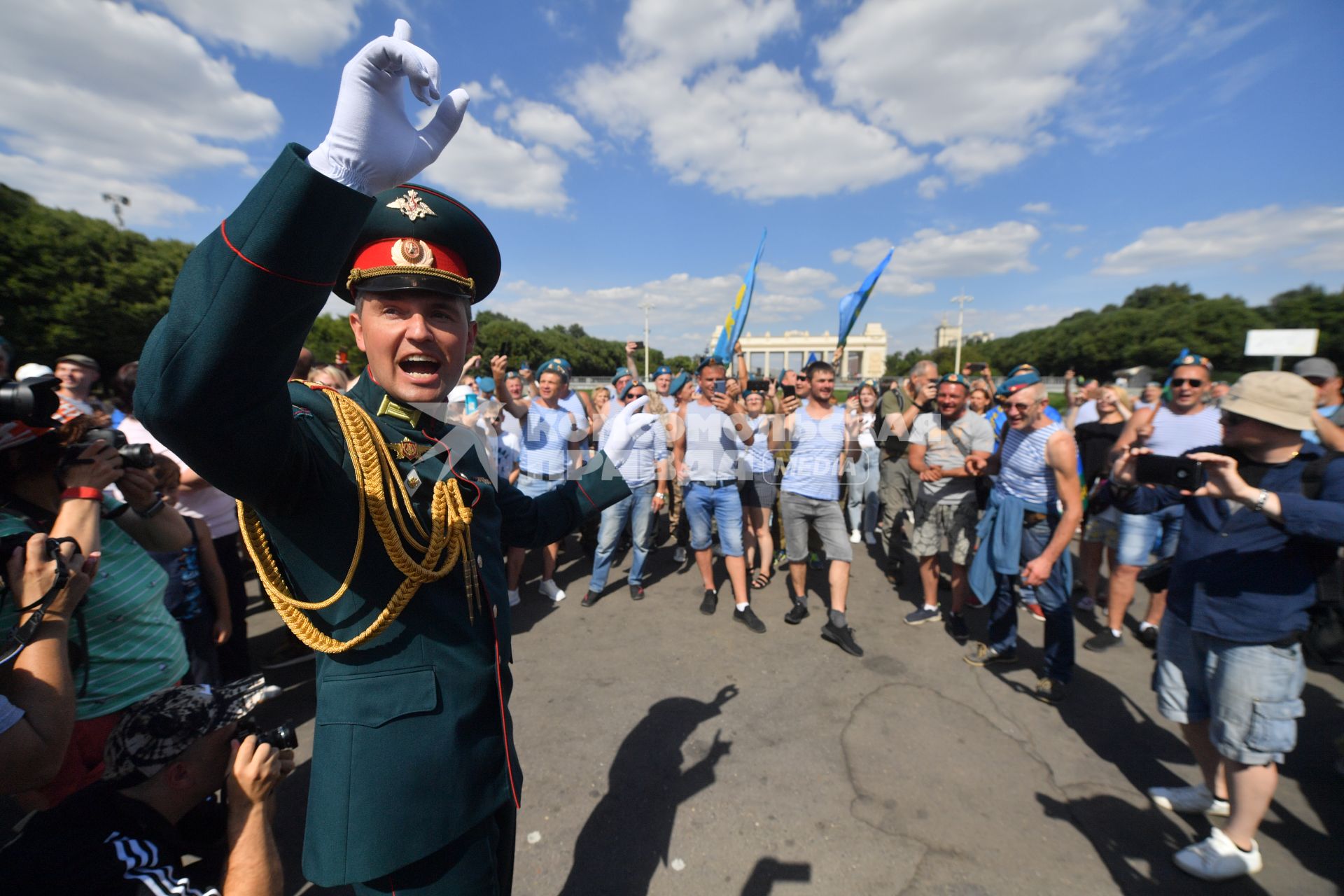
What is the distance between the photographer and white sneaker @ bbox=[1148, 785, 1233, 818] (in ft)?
8.43

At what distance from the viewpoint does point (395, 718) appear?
1194 mm

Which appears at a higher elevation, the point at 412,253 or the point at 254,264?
the point at 412,253

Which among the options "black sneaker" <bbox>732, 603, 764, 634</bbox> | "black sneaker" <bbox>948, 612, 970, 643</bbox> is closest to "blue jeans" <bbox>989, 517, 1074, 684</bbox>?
"black sneaker" <bbox>948, 612, 970, 643</bbox>

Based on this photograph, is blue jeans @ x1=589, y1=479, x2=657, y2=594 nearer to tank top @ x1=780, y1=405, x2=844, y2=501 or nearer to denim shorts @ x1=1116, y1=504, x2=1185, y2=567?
tank top @ x1=780, y1=405, x2=844, y2=501

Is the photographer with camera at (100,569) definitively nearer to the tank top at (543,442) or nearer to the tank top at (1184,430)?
the tank top at (543,442)

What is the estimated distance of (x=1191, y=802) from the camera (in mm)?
2615

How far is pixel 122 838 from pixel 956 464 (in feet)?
15.9

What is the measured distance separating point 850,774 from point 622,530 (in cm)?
291

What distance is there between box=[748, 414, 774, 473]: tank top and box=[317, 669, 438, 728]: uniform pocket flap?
13.9ft

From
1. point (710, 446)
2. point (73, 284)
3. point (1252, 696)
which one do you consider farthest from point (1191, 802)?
point (73, 284)

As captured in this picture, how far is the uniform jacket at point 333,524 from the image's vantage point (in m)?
0.68

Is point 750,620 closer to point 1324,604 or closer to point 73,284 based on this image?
point 1324,604

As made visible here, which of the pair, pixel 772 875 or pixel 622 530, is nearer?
pixel 772 875

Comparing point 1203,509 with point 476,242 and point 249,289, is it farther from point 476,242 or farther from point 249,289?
point 249,289
